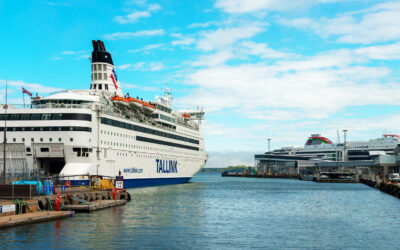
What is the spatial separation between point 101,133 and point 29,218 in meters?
28.4

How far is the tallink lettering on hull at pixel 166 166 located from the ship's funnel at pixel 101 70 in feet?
48.0

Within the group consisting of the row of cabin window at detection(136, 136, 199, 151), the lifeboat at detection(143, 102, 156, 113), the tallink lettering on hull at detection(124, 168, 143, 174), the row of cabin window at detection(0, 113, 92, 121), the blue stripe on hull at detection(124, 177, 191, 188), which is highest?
the lifeboat at detection(143, 102, 156, 113)

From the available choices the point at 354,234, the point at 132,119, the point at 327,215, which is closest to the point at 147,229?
the point at 354,234

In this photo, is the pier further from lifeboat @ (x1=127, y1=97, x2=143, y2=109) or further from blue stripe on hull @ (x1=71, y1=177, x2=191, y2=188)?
lifeboat @ (x1=127, y1=97, x2=143, y2=109)

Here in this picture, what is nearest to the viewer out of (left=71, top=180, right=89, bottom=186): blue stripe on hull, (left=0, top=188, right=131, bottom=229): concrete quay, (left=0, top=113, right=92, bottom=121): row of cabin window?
(left=0, top=188, right=131, bottom=229): concrete quay

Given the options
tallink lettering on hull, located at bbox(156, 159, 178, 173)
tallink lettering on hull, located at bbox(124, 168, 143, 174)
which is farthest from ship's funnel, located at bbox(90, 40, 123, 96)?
tallink lettering on hull, located at bbox(156, 159, 178, 173)

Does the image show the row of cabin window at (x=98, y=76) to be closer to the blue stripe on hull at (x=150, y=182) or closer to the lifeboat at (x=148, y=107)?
the lifeboat at (x=148, y=107)

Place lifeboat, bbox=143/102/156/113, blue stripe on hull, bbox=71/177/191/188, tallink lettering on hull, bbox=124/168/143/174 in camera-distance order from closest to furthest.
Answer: blue stripe on hull, bbox=71/177/191/188 → tallink lettering on hull, bbox=124/168/143/174 → lifeboat, bbox=143/102/156/113

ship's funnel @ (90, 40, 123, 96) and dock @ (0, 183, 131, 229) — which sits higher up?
ship's funnel @ (90, 40, 123, 96)

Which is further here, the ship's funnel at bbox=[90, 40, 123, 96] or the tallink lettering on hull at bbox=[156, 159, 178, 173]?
the tallink lettering on hull at bbox=[156, 159, 178, 173]

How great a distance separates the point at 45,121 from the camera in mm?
52781

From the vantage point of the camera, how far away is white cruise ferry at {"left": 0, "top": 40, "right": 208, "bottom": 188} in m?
52.6

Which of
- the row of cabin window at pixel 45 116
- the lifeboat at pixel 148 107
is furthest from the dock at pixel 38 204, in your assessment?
the lifeboat at pixel 148 107

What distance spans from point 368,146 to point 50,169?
165789mm
